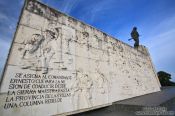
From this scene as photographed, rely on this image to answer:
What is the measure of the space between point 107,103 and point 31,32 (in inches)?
153

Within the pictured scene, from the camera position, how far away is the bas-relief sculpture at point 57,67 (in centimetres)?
310

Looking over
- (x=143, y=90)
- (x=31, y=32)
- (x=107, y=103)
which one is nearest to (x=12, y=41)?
(x=31, y=32)

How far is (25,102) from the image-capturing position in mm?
3061

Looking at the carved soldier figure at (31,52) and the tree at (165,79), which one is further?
the tree at (165,79)

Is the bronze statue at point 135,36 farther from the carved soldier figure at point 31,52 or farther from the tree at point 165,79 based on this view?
the tree at point 165,79

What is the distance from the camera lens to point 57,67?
395cm

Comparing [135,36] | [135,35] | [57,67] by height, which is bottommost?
[57,67]

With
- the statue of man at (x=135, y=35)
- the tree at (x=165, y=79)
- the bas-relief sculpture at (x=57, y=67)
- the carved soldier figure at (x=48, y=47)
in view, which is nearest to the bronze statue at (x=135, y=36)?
the statue of man at (x=135, y=35)

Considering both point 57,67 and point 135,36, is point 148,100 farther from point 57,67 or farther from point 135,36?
point 135,36

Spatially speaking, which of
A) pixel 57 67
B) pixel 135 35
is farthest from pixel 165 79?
pixel 57 67

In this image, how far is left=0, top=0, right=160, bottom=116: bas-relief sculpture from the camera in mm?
3104

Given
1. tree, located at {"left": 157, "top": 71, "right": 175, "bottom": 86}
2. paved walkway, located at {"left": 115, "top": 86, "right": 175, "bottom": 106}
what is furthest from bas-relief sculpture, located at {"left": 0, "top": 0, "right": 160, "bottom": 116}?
Answer: tree, located at {"left": 157, "top": 71, "right": 175, "bottom": 86}

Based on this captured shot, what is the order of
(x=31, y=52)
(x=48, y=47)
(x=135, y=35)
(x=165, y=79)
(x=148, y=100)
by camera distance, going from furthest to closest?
(x=165, y=79) → (x=135, y=35) → (x=148, y=100) → (x=48, y=47) → (x=31, y=52)

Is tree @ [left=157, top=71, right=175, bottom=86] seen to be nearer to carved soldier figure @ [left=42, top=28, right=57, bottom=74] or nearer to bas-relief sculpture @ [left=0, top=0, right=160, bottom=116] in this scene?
bas-relief sculpture @ [left=0, top=0, right=160, bottom=116]
